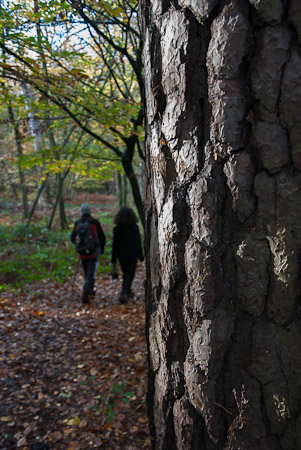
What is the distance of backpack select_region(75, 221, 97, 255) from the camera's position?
6.62 meters

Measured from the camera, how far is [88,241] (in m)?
6.62

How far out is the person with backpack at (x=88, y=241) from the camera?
6.63 metres

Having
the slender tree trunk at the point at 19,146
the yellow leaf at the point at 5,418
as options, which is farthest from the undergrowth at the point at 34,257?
the yellow leaf at the point at 5,418

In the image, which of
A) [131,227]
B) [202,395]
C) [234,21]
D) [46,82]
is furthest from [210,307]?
[131,227]

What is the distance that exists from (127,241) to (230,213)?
18.8 ft

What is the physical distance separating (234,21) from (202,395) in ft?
3.60

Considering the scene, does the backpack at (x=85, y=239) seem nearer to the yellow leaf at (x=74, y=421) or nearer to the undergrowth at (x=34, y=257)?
the undergrowth at (x=34, y=257)

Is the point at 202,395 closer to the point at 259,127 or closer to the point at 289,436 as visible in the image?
the point at 289,436

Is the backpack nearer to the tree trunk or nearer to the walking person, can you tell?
the walking person

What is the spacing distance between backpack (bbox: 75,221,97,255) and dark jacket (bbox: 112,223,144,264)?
48 centimetres

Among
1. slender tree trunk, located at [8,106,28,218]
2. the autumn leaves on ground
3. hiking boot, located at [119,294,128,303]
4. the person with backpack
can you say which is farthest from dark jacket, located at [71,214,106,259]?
slender tree trunk, located at [8,106,28,218]

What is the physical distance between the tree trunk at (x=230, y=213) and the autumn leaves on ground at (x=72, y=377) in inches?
70.2

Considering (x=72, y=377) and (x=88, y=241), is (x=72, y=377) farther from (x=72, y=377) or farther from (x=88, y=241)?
(x=88, y=241)

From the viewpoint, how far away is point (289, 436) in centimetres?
91
